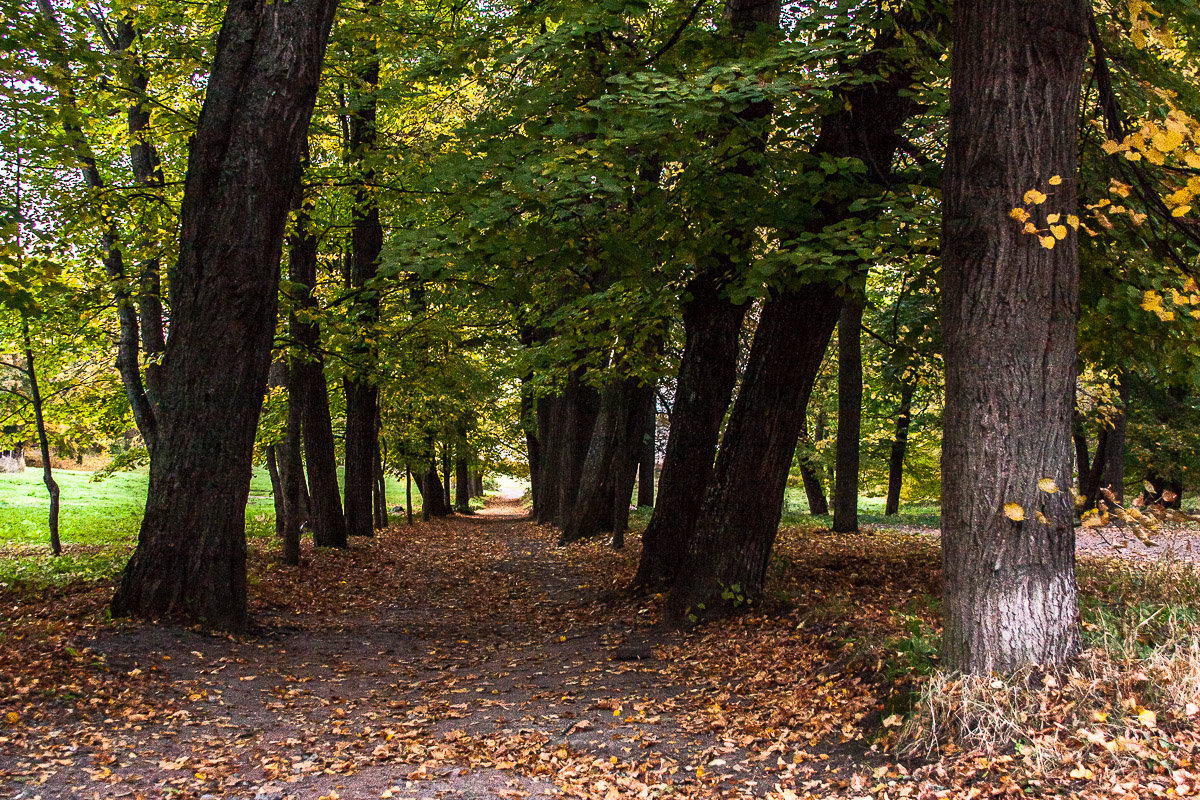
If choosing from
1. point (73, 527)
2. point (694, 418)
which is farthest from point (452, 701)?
point (73, 527)

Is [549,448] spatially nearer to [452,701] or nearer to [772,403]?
[772,403]

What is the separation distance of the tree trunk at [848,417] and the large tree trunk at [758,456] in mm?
6816

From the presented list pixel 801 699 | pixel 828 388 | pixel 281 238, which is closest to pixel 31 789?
pixel 801 699

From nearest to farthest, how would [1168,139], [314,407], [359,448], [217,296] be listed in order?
1. [1168,139]
2. [217,296]
3. [314,407]
4. [359,448]

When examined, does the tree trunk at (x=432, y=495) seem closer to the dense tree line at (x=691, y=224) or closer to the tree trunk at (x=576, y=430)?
the tree trunk at (x=576, y=430)

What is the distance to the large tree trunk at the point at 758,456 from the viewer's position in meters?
7.14

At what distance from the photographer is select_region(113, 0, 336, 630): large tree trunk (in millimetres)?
6891

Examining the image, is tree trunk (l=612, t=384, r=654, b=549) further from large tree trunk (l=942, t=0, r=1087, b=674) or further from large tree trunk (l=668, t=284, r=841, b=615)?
large tree trunk (l=942, t=0, r=1087, b=674)

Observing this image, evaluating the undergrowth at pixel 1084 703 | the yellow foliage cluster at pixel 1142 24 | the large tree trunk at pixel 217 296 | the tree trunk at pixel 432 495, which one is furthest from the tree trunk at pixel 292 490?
the tree trunk at pixel 432 495

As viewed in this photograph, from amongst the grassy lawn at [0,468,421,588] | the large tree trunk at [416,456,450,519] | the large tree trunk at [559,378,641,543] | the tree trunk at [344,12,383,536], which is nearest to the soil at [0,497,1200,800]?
the grassy lawn at [0,468,421,588]

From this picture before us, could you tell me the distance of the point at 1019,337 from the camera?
411cm

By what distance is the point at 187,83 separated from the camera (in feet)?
37.3

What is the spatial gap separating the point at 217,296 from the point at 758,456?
4.80 metres

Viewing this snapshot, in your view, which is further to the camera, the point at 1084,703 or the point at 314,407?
the point at 314,407
